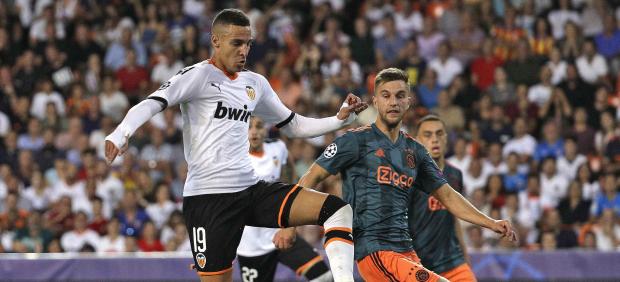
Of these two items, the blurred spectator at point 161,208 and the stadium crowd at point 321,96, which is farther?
the blurred spectator at point 161,208

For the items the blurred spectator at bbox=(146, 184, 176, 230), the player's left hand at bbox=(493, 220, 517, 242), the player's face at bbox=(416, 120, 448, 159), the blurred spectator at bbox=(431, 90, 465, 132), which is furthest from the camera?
the blurred spectator at bbox=(431, 90, 465, 132)

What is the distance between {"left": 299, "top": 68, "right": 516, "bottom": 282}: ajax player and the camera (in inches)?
288

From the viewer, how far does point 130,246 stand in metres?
14.9

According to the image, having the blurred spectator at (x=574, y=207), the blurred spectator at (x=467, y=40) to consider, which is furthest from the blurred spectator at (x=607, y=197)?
the blurred spectator at (x=467, y=40)

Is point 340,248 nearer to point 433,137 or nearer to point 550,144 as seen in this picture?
point 433,137

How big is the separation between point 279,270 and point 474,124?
4770 mm

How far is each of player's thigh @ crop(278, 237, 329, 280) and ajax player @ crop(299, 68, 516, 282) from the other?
8.50 ft

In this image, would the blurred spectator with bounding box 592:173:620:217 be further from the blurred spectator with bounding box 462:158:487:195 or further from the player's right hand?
the player's right hand

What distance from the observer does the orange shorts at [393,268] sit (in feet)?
23.1

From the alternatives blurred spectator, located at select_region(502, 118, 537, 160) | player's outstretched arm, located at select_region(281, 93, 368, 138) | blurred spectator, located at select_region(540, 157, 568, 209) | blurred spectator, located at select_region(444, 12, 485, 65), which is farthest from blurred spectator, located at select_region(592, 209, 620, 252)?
player's outstretched arm, located at select_region(281, 93, 368, 138)

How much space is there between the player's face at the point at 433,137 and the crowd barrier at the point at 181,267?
12.5 ft

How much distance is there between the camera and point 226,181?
706 cm

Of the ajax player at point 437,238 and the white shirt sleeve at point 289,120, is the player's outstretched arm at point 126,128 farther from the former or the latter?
the ajax player at point 437,238

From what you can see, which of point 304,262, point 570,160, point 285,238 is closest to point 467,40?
point 570,160
